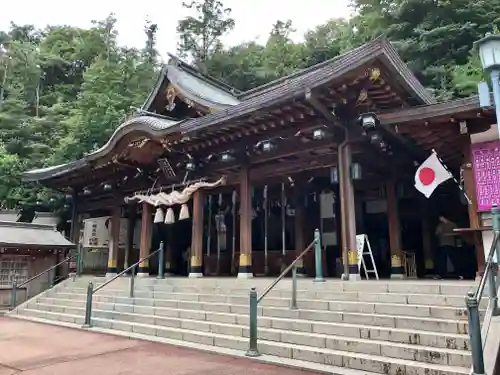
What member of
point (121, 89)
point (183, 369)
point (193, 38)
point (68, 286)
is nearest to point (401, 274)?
point (183, 369)

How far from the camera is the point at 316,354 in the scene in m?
5.21

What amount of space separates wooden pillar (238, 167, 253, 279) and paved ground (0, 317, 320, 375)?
3164 millimetres

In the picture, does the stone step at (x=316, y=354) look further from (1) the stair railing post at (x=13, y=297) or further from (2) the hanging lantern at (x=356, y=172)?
(1) the stair railing post at (x=13, y=297)

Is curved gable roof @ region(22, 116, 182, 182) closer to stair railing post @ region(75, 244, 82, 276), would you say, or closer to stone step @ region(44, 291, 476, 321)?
stair railing post @ region(75, 244, 82, 276)

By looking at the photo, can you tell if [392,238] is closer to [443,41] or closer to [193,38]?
[443,41]

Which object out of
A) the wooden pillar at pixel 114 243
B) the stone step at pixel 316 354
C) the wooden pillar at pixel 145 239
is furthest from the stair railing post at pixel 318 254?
the wooden pillar at pixel 114 243

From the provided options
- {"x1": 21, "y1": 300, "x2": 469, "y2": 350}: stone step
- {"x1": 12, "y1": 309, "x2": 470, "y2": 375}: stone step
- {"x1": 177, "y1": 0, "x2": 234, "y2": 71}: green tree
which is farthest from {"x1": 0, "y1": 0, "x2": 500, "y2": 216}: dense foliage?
{"x1": 12, "y1": 309, "x2": 470, "y2": 375}: stone step

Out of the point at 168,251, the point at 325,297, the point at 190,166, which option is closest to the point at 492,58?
the point at 325,297

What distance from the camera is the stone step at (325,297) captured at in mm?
5543

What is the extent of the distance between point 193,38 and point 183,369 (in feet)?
117

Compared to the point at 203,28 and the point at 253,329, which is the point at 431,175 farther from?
the point at 203,28

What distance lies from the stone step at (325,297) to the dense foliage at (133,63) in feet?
37.3

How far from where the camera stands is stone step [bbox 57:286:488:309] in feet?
18.2

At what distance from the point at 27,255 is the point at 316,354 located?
11746 millimetres
